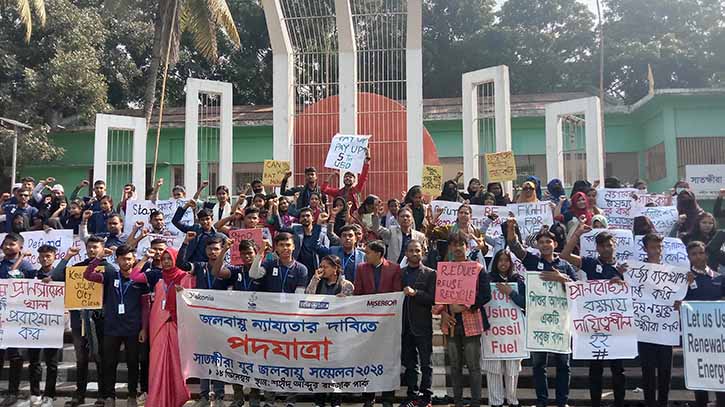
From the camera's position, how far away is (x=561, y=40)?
30078 mm

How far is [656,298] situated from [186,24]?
15348 mm

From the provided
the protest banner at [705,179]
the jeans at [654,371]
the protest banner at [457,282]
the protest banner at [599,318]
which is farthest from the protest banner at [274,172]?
the protest banner at [705,179]

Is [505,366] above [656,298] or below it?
below

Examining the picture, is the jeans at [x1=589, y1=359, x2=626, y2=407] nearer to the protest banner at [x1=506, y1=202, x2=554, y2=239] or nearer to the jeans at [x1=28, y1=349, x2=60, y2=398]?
the protest banner at [x1=506, y1=202, x2=554, y2=239]

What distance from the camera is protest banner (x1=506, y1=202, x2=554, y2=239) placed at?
335 inches

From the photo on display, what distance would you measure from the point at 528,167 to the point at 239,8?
46.2 ft

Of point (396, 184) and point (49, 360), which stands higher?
point (396, 184)

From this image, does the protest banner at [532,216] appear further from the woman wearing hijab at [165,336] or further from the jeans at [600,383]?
the woman wearing hijab at [165,336]

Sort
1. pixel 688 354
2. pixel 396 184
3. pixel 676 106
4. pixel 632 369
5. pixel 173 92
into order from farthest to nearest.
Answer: pixel 173 92 → pixel 676 106 → pixel 396 184 → pixel 632 369 → pixel 688 354

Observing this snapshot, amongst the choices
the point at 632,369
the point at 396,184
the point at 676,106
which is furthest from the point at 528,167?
the point at 632,369

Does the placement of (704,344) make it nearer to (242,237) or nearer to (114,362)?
(242,237)

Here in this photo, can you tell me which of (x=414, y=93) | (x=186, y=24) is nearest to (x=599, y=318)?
(x=414, y=93)

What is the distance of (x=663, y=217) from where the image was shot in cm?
879

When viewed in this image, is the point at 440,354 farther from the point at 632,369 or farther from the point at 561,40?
the point at 561,40
